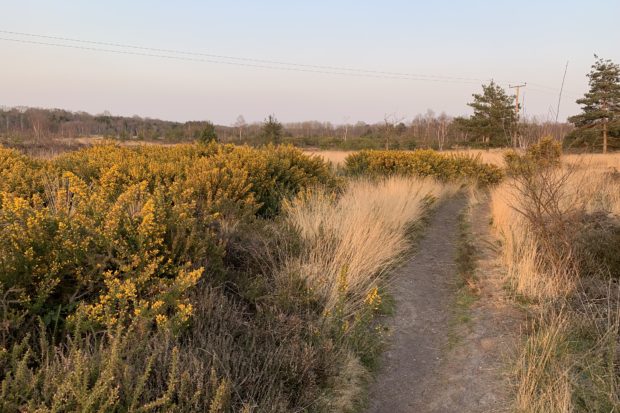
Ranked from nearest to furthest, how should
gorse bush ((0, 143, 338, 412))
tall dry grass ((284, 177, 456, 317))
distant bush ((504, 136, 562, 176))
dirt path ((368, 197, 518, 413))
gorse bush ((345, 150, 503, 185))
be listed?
gorse bush ((0, 143, 338, 412)) < dirt path ((368, 197, 518, 413)) < tall dry grass ((284, 177, 456, 317)) < distant bush ((504, 136, 562, 176)) < gorse bush ((345, 150, 503, 185))

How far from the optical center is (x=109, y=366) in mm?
2139

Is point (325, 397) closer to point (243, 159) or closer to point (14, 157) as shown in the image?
point (243, 159)

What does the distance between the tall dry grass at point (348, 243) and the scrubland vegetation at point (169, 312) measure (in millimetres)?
29

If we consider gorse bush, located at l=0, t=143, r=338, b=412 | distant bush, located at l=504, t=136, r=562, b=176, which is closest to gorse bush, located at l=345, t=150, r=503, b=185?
distant bush, located at l=504, t=136, r=562, b=176

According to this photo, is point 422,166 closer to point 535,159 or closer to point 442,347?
point 535,159

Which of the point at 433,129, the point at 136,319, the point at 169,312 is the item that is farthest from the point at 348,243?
the point at 433,129

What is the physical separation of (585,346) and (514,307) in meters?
1.03

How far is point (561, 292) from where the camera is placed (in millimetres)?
4711

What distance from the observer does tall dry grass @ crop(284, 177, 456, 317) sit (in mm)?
4426

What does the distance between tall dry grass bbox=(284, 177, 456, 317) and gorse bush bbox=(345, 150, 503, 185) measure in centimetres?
667

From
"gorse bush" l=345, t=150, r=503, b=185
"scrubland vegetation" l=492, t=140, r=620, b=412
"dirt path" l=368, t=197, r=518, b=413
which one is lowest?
→ "dirt path" l=368, t=197, r=518, b=413

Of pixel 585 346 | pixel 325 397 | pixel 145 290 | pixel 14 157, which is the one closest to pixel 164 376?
pixel 145 290

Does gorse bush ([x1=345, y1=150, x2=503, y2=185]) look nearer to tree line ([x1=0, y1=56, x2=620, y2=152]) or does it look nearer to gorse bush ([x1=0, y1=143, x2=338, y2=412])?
tree line ([x1=0, y1=56, x2=620, y2=152])

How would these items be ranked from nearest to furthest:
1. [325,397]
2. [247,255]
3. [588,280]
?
[325,397] < [247,255] < [588,280]
